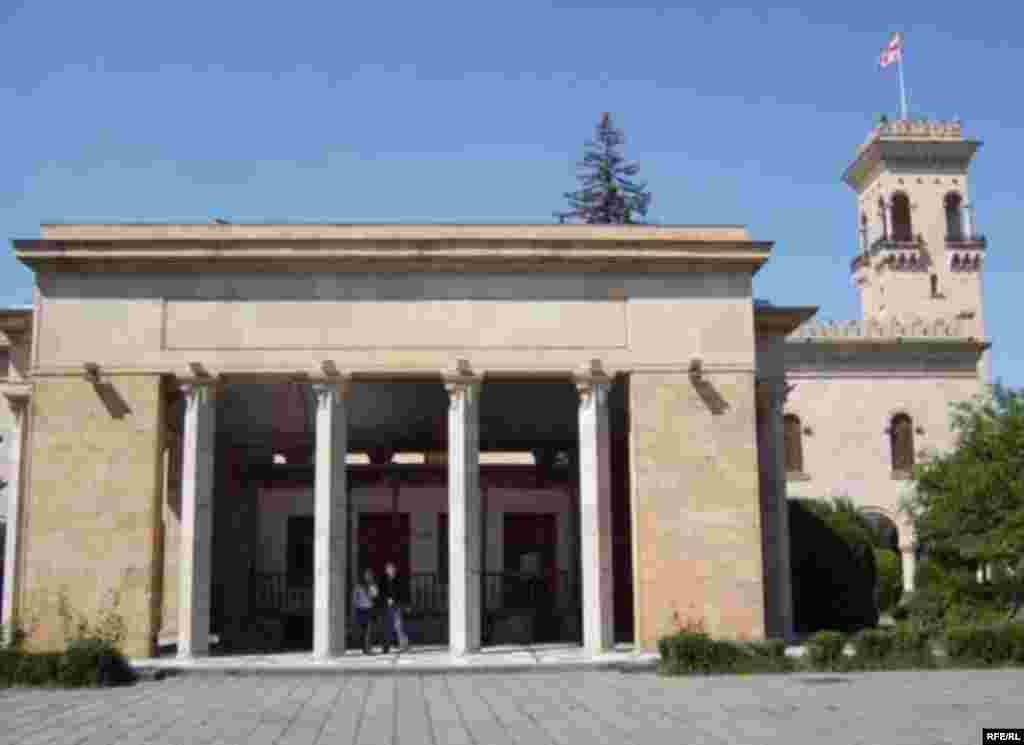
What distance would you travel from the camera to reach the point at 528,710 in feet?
52.5

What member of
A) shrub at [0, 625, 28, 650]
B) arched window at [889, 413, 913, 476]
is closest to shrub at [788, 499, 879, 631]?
shrub at [0, 625, 28, 650]

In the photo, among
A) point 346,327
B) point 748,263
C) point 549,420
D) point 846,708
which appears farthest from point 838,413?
point 846,708

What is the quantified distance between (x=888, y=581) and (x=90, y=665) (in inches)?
1220

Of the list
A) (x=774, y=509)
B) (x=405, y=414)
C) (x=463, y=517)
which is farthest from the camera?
(x=405, y=414)

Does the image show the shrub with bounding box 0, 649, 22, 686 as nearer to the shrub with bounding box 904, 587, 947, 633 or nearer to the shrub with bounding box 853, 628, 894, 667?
the shrub with bounding box 853, 628, 894, 667

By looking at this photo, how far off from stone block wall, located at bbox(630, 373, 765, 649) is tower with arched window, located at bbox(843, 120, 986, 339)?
46781 millimetres

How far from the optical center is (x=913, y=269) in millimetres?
68312

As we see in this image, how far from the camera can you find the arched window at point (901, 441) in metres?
54.5

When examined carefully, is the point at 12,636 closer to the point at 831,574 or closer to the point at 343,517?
the point at 343,517

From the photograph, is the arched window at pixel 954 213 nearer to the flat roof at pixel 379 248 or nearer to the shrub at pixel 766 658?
the flat roof at pixel 379 248

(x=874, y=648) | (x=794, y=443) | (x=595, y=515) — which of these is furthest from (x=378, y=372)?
(x=794, y=443)

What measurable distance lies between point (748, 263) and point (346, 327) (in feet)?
29.2

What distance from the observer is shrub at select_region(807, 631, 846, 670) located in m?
20.5

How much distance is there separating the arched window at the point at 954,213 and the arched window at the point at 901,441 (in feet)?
64.9
